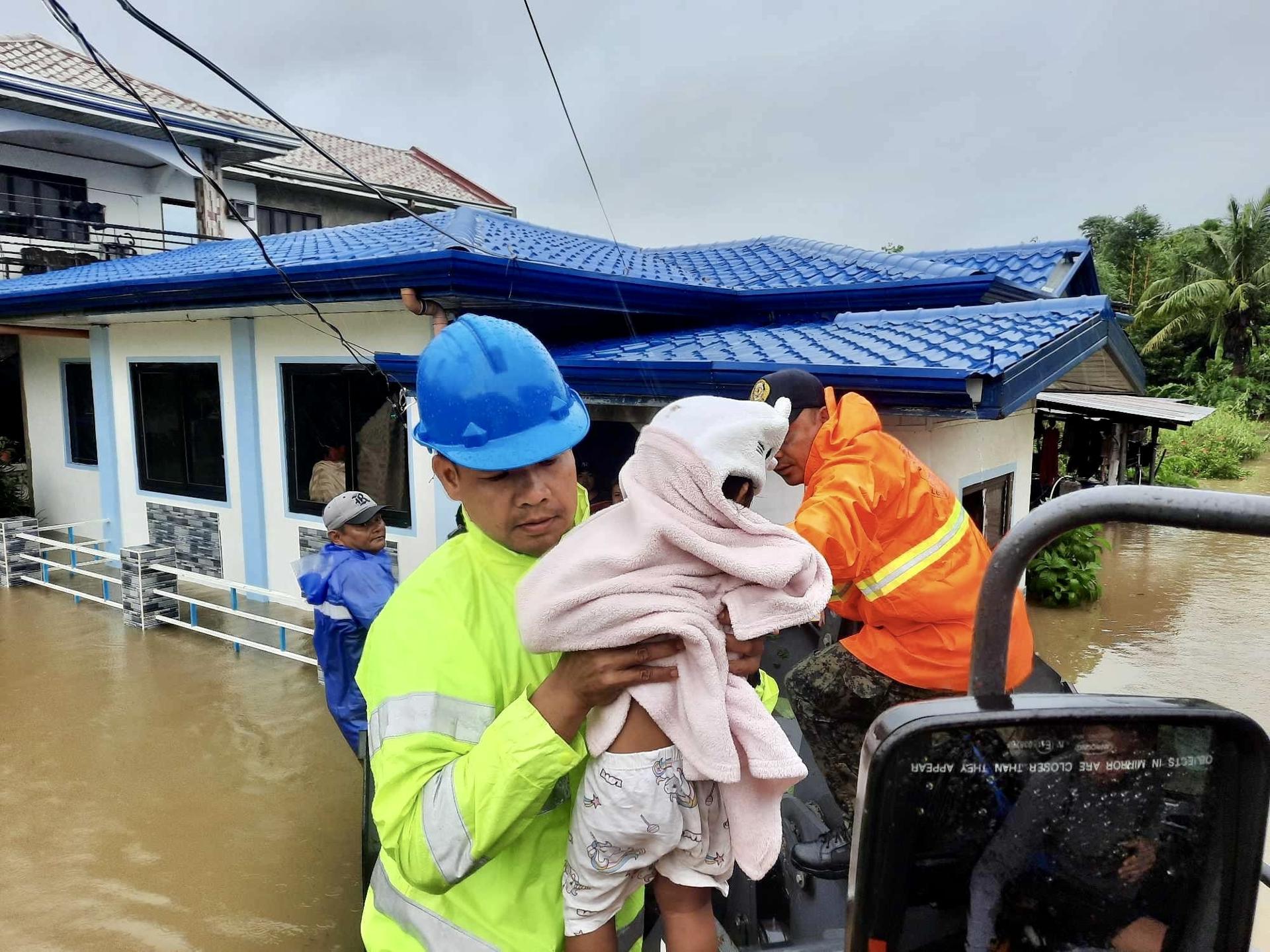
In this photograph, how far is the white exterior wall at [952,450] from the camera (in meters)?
4.66

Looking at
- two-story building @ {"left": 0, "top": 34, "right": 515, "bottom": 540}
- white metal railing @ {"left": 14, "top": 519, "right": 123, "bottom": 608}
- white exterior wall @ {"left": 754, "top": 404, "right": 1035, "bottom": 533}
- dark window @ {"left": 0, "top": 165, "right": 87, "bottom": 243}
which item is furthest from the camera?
dark window @ {"left": 0, "top": 165, "right": 87, "bottom": 243}

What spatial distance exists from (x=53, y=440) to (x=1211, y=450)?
24.7m

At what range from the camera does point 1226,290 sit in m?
28.6

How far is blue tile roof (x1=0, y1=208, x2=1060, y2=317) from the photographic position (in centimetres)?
529

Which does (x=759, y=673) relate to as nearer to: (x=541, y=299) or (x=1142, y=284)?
(x=541, y=299)

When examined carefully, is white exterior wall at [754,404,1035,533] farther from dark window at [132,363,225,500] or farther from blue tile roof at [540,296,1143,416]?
dark window at [132,363,225,500]

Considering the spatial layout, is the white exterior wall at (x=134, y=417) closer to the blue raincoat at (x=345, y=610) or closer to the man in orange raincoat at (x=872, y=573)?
the blue raincoat at (x=345, y=610)

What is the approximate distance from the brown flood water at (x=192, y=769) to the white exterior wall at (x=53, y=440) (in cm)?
220

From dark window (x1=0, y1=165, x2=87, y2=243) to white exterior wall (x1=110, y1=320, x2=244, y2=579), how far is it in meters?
6.95

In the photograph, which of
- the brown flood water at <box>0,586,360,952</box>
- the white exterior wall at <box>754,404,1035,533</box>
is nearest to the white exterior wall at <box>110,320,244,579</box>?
the brown flood water at <box>0,586,360,952</box>

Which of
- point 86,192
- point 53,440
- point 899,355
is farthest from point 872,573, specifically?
point 86,192

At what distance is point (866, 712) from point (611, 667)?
1755 millimetres

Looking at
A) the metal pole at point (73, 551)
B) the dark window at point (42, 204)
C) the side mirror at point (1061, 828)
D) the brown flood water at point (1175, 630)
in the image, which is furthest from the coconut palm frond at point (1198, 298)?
the side mirror at point (1061, 828)

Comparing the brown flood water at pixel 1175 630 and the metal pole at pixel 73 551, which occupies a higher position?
the metal pole at pixel 73 551
